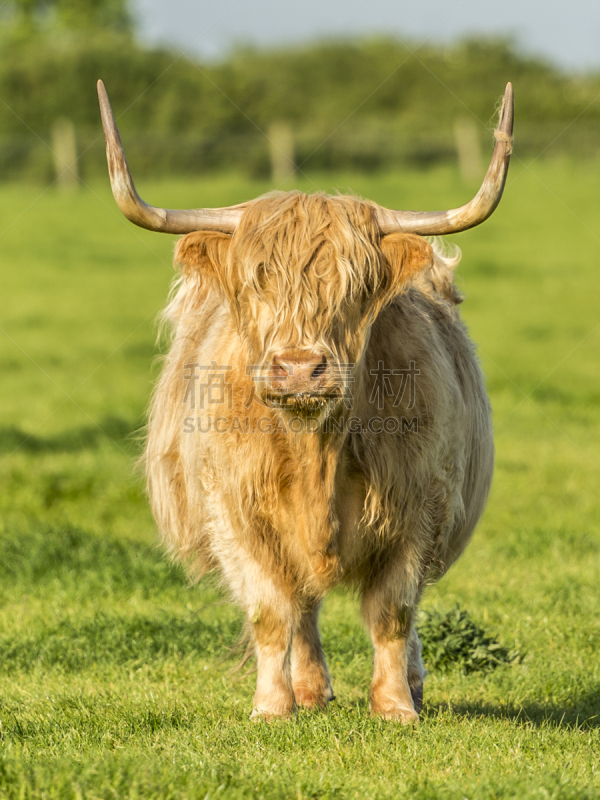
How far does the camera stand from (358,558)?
4.12m

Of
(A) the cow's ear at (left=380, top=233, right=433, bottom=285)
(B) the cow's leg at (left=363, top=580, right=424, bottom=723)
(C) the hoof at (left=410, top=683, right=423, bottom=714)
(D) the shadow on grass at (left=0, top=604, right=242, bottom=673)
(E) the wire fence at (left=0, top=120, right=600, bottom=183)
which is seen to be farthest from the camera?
(E) the wire fence at (left=0, top=120, right=600, bottom=183)

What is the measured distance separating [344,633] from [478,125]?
78.5 feet

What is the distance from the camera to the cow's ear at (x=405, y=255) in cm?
388

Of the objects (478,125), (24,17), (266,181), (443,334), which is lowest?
(443,334)

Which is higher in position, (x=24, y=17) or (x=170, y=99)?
(x=24, y=17)

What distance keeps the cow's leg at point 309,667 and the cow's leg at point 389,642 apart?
40cm

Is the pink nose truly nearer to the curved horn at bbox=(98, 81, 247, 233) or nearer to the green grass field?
the curved horn at bbox=(98, 81, 247, 233)

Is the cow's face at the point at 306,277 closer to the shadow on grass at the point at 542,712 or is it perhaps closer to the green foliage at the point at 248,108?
the shadow on grass at the point at 542,712

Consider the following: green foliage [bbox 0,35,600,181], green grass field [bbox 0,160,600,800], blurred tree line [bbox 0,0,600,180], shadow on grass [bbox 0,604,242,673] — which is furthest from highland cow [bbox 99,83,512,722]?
blurred tree line [bbox 0,0,600,180]

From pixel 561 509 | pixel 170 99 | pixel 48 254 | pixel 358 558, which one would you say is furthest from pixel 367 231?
pixel 170 99

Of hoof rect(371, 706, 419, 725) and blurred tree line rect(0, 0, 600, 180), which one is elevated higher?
blurred tree line rect(0, 0, 600, 180)

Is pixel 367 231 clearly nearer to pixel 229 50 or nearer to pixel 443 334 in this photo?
pixel 443 334

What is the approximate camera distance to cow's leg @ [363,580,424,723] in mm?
4137

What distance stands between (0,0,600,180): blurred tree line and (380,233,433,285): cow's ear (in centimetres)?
1847
